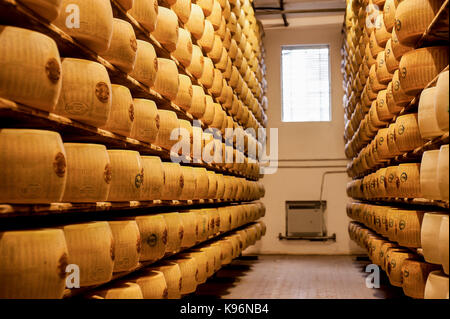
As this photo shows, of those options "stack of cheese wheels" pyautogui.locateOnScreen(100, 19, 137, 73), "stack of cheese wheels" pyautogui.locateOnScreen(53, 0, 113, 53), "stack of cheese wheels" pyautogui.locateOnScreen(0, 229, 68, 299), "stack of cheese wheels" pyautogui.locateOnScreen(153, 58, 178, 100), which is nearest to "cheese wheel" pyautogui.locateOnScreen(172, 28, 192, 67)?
"stack of cheese wheels" pyautogui.locateOnScreen(153, 58, 178, 100)

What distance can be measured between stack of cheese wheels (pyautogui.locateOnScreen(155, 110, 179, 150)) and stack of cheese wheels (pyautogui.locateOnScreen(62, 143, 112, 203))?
1.21 metres

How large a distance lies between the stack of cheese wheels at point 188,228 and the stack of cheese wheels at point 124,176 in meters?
1.27

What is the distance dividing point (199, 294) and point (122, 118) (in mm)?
3736

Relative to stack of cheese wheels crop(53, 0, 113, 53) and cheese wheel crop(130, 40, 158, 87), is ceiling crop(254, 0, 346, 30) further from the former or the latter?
stack of cheese wheels crop(53, 0, 113, 53)

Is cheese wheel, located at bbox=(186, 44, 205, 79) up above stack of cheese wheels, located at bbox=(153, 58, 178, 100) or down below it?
above

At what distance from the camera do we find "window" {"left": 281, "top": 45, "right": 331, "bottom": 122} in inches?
462

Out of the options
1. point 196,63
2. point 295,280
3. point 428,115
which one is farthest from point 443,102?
point 295,280

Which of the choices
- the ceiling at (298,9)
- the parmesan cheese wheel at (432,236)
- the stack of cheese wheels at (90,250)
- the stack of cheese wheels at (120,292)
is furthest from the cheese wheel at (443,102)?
the ceiling at (298,9)

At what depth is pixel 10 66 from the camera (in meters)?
2.13

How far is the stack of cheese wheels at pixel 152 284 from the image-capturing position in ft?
11.5

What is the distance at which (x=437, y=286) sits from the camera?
2.94 metres

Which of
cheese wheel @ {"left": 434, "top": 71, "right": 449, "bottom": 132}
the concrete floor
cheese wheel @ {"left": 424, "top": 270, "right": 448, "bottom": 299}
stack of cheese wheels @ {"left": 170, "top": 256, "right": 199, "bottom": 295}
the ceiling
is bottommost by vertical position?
the concrete floor

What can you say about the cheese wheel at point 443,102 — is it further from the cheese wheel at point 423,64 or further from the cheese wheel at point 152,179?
the cheese wheel at point 152,179

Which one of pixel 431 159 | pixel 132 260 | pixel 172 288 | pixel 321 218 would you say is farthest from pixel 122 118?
pixel 321 218
